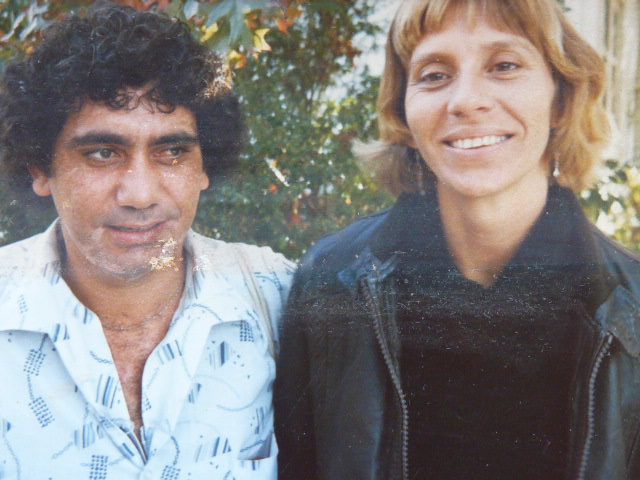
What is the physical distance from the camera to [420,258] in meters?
2.10

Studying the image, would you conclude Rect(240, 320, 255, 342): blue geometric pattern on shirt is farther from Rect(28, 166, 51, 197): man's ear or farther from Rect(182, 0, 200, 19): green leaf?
Rect(182, 0, 200, 19): green leaf

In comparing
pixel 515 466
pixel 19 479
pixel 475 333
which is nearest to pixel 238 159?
pixel 475 333

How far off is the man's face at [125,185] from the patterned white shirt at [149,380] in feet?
0.34

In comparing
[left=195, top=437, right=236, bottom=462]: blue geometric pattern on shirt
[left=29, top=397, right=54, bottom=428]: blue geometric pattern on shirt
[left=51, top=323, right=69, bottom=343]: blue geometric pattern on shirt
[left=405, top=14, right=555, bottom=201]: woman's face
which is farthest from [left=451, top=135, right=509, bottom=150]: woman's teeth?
[left=29, top=397, right=54, bottom=428]: blue geometric pattern on shirt

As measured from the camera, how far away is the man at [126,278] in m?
1.99

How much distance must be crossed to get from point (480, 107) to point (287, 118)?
0.59 meters

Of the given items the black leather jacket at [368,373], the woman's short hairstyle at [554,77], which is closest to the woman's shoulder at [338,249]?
the black leather jacket at [368,373]

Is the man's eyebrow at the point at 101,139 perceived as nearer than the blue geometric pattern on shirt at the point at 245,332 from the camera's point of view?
Yes

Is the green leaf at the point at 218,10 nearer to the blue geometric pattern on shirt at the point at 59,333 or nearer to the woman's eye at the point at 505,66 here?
the woman's eye at the point at 505,66

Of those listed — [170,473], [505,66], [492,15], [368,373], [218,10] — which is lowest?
[170,473]

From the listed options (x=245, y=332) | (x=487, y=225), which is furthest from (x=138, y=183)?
(x=487, y=225)

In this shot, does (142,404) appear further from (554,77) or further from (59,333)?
(554,77)

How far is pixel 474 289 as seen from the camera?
2.08m

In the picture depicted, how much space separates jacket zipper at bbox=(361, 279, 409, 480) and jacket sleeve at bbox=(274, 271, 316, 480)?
20 centimetres
